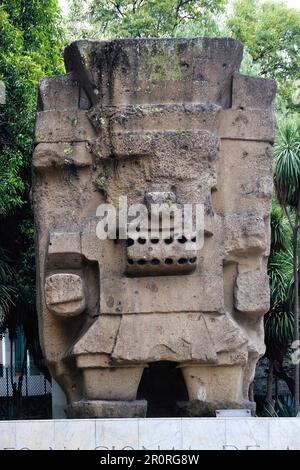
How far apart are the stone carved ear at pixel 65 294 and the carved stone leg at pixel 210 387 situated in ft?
3.63

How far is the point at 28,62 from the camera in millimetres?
12570

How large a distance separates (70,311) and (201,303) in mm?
1207

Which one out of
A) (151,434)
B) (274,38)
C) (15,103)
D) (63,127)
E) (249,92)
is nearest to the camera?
(151,434)

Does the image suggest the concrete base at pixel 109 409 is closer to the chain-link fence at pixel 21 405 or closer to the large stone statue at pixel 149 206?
the large stone statue at pixel 149 206

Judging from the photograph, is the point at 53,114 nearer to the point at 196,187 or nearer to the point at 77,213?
the point at 77,213

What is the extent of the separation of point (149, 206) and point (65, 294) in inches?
43.8

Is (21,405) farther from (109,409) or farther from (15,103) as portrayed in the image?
(109,409)

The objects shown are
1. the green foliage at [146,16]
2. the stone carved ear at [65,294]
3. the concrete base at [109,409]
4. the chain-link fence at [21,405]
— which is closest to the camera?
the concrete base at [109,409]

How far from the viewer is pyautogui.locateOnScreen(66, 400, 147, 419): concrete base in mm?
8711

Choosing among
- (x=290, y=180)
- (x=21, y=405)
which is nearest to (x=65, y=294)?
(x=290, y=180)

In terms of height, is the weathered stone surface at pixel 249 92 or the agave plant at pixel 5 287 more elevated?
the weathered stone surface at pixel 249 92

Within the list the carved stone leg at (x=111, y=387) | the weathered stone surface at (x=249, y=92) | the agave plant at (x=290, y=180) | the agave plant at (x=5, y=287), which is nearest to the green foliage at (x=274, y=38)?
the agave plant at (x=290, y=180)

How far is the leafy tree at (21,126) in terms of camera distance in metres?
12.5

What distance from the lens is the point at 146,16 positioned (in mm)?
22547
